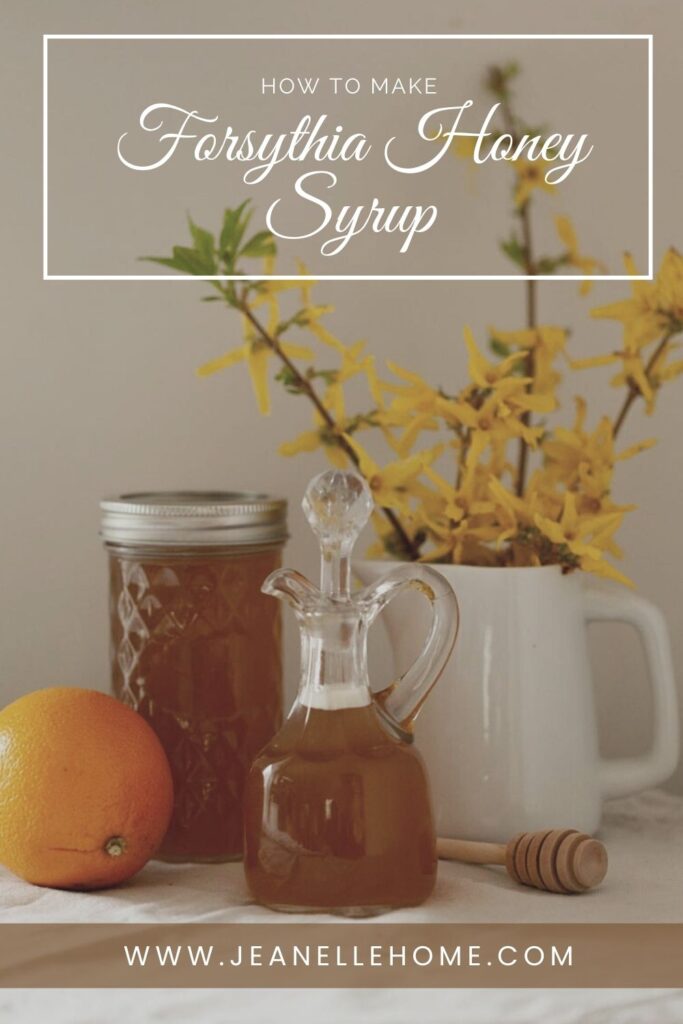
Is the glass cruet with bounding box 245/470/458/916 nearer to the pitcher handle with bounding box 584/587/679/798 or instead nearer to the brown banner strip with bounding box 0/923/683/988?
the brown banner strip with bounding box 0/923/683/988

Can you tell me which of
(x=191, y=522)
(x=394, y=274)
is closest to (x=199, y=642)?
(x=191, y=522)

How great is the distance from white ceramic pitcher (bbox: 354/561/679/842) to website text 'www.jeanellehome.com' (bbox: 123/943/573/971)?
130mm

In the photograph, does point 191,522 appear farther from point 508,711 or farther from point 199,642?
point 508,711

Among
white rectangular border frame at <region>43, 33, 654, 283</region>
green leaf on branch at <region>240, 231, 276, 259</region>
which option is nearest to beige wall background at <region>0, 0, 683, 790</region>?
white rectangular border frame at <region>43, 33, 654, 283</region>

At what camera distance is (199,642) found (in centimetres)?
73

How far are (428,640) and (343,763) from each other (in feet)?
0.29

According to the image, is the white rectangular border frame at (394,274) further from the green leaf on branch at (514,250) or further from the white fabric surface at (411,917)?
the white fabric surface at (411,917)

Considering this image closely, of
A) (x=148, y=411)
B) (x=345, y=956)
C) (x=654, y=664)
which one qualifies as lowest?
(x=345, y=956)

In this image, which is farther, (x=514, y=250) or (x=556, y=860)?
(x=514, y=250)

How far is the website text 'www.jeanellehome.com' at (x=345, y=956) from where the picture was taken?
59 cm

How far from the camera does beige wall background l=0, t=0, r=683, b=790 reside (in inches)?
34.2

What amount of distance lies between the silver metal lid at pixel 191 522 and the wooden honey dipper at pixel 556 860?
210mm

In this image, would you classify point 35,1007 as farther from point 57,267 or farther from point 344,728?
point 57,267

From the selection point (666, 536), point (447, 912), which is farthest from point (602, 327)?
point (447, 912)
